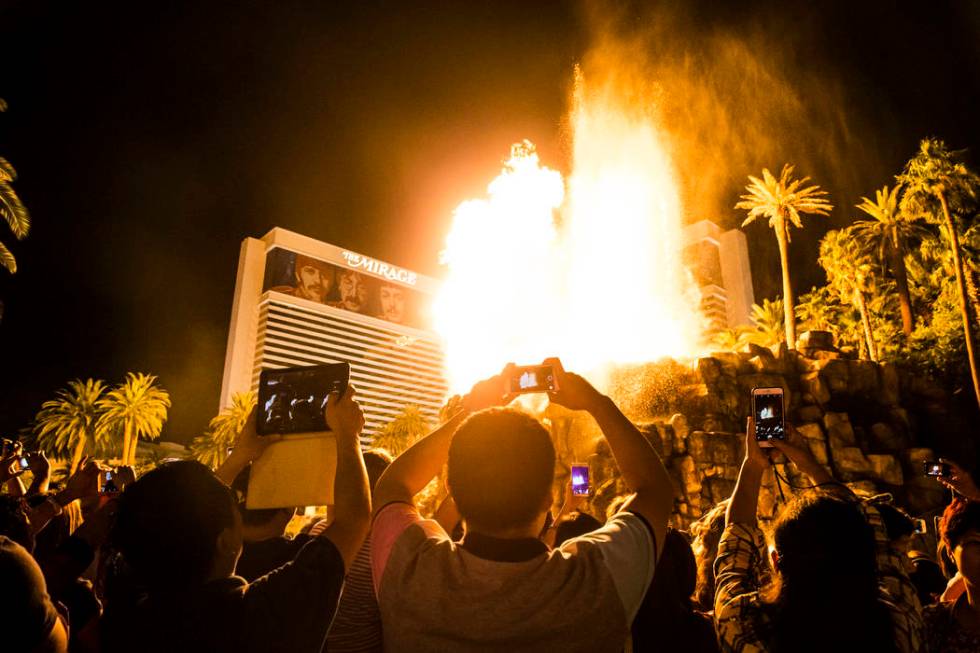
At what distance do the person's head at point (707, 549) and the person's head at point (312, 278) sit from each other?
11582 cm

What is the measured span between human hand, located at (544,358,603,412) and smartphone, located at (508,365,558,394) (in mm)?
49

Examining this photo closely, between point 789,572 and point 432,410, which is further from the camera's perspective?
point 432,410

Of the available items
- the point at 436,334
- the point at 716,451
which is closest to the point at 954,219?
the point at 716,451

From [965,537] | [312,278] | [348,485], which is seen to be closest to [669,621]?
[965,537]

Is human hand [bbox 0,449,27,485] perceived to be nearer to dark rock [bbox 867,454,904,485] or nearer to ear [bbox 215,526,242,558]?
ear [bbox 215,526,242,558]

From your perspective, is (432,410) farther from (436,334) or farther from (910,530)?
(910,530)

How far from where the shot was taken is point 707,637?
366 centimetres

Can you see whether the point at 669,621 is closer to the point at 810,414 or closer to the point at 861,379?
the point at 810,414

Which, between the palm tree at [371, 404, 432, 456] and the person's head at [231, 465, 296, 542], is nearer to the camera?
the person's head at [231, 465, 296, 542]

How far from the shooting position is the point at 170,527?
240 centimetres

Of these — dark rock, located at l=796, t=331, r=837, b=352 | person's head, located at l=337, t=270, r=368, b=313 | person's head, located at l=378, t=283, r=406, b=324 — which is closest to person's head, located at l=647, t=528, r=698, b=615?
dark rock, located at l=796, t=331, r=837, b=352

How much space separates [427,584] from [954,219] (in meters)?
46.7

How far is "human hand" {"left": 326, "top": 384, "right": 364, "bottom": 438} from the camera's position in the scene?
9.36 ft

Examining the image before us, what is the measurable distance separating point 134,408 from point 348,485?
67.5m
